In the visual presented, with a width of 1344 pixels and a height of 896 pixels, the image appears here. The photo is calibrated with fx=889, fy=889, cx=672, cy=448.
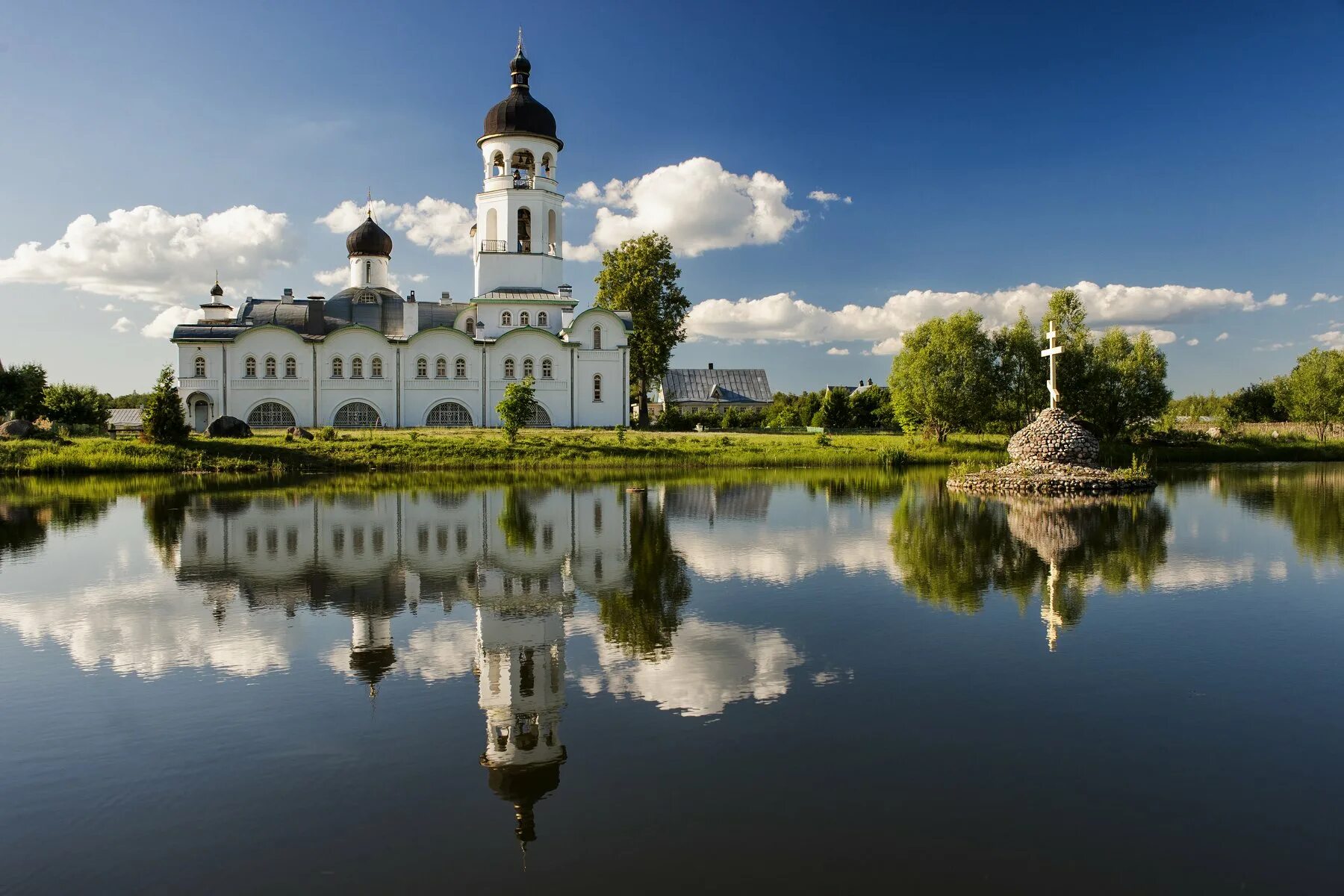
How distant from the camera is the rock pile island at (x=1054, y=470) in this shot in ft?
86.0

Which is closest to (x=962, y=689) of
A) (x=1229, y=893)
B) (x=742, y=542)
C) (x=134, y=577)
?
(x=1229, y=893)

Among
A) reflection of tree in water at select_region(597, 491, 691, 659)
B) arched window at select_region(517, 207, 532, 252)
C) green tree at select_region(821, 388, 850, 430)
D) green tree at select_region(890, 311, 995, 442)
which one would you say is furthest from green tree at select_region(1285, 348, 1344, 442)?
reflection of tree in water at select_region(597, 491, 691, 659)

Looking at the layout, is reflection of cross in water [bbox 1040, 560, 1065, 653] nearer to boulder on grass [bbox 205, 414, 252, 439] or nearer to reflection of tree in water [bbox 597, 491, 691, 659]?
reflection of tree in water [bbox 597, 491, 691, 659]

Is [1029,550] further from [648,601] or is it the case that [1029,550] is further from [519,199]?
[519,199]

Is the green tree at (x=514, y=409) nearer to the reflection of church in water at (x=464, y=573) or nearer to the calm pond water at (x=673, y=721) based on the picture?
the reflection of church in water at (x=464, y=573)

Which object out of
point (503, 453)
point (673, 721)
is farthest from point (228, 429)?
point (673, 721)

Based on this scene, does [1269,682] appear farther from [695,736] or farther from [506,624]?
[506,624]

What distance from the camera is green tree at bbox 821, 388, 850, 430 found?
61000 millimetres

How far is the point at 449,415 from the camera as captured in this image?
48219mm

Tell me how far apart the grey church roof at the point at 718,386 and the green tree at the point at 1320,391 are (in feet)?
128

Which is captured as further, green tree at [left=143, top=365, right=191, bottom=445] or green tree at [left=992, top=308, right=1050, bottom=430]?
green tree at [left=992, top=308, right=1050, bottom=430]

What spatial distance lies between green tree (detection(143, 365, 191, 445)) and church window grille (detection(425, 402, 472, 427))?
12.9 meters

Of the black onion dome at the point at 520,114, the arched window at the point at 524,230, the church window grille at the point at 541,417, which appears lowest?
the church window grille at the point at 541,417

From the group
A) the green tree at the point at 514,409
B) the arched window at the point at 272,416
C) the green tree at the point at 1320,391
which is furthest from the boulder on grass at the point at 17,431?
the green tree at the point at 1320,391
